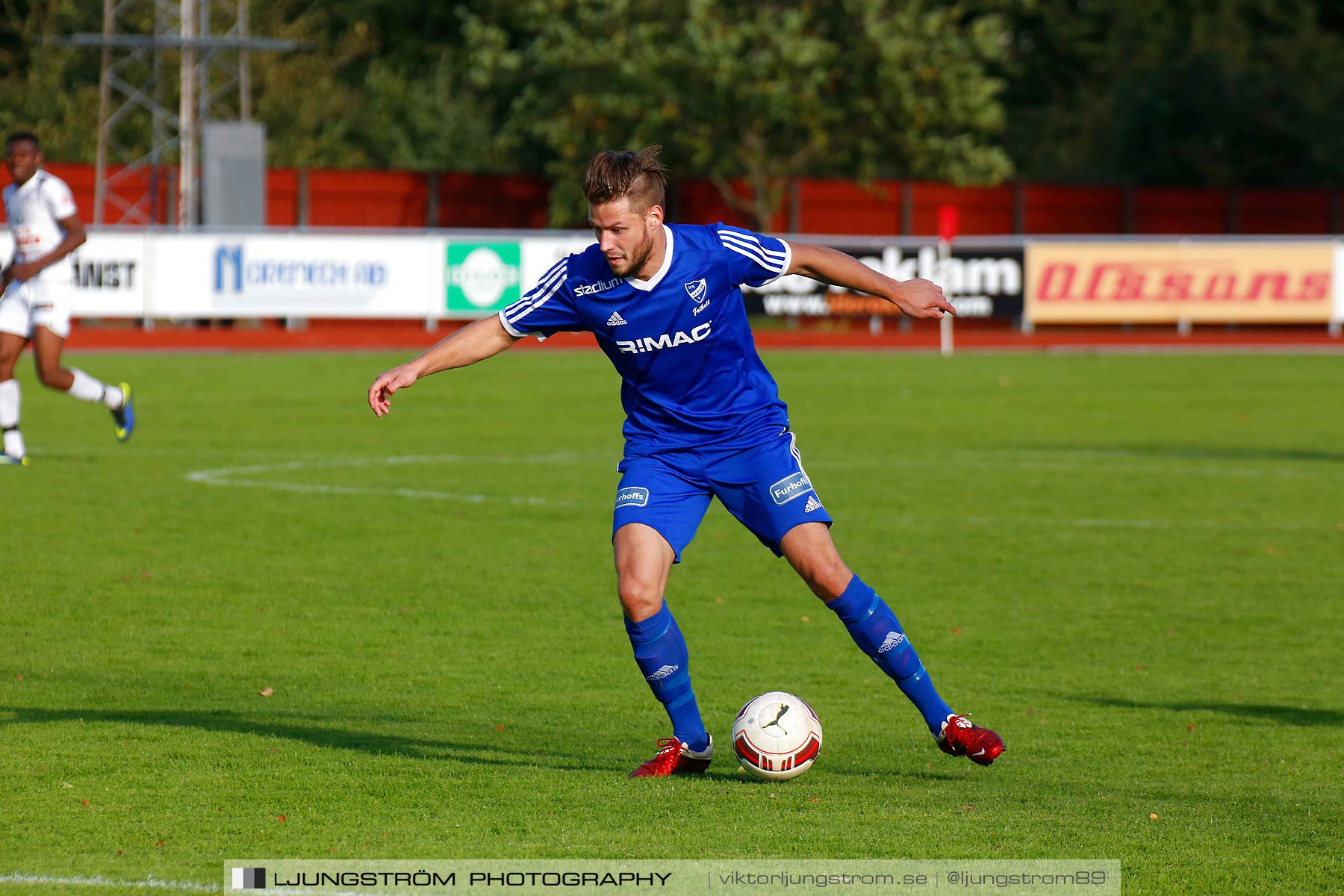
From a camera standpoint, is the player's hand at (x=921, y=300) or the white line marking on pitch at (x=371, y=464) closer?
the player's hand at (x=921, y=300)

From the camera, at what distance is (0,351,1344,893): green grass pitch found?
16.4ft

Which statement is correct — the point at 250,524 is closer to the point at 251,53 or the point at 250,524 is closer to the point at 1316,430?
the point at 1316,430

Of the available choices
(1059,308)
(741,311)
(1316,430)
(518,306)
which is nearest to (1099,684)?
(741,311)

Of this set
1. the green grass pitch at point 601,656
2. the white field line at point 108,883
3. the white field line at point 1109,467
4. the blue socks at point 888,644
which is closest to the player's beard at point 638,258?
the blue socks at point 888,644

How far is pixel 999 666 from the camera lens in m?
7.71

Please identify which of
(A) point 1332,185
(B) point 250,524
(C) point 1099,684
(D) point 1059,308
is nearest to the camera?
(C) point 1099,684

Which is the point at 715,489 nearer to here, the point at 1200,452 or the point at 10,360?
the point at 10,360

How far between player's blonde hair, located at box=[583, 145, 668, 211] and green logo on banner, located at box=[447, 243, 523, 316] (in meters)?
23.1

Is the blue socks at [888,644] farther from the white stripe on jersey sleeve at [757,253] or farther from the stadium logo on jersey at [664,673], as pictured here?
the white stripe on jersey sleeve at [757,253]

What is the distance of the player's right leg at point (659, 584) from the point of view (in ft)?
18.5

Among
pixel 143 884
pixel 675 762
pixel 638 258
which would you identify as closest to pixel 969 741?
pixel 675 762

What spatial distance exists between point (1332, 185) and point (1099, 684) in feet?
136

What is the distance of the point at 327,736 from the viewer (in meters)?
6.16

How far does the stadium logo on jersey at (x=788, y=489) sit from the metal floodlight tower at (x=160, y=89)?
30.2 meters
